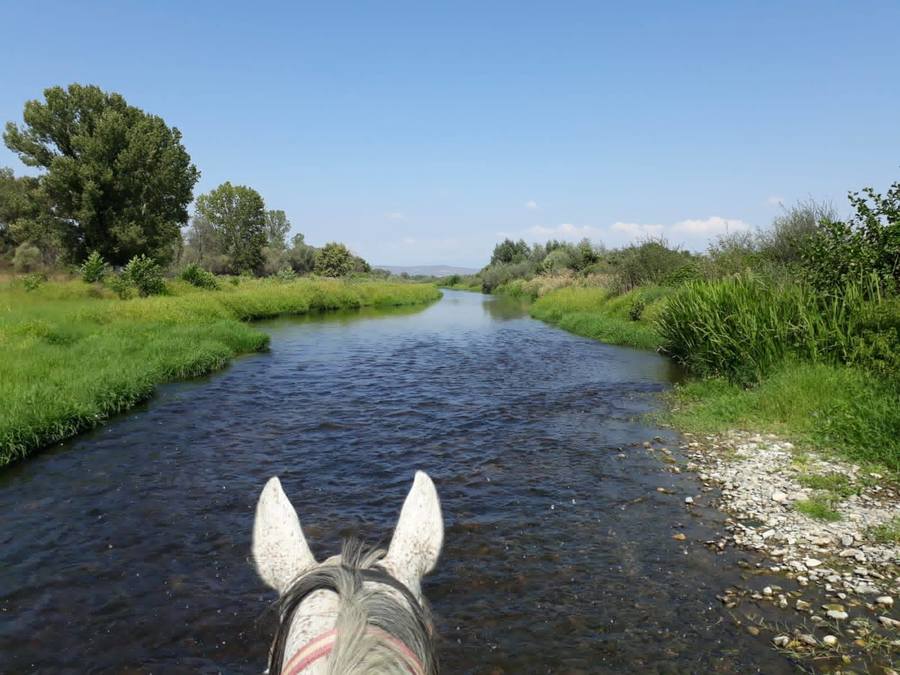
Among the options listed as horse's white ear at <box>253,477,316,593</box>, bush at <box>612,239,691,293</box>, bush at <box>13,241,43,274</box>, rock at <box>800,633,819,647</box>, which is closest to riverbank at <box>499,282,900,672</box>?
rock at <box>800,633,819,647</box>

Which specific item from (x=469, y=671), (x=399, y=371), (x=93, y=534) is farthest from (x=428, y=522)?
(x=399, y=371)

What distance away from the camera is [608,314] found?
28.3 m

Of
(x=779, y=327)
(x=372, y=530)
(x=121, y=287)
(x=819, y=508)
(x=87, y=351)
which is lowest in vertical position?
(x=372, y=530)

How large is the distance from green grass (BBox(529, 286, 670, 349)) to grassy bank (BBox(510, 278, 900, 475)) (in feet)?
20.1

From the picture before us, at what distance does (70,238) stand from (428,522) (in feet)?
130

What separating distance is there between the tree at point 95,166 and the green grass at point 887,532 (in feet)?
123

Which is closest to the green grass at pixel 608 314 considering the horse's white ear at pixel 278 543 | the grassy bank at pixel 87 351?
the grassy bank at pixel 87 351

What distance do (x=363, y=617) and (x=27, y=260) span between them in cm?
4492

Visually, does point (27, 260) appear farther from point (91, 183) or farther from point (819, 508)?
point (819, 508)

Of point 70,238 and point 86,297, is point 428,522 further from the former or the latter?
point 70,238

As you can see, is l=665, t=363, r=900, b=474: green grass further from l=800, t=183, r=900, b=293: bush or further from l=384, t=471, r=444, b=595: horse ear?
l=384, t=471, r=444, b=595: horse ear

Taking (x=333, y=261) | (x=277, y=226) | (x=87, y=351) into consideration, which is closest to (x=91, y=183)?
(x=87, y=351)

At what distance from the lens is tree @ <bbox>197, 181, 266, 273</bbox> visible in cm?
6806

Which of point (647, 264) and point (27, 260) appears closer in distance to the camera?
point (647, 264)
